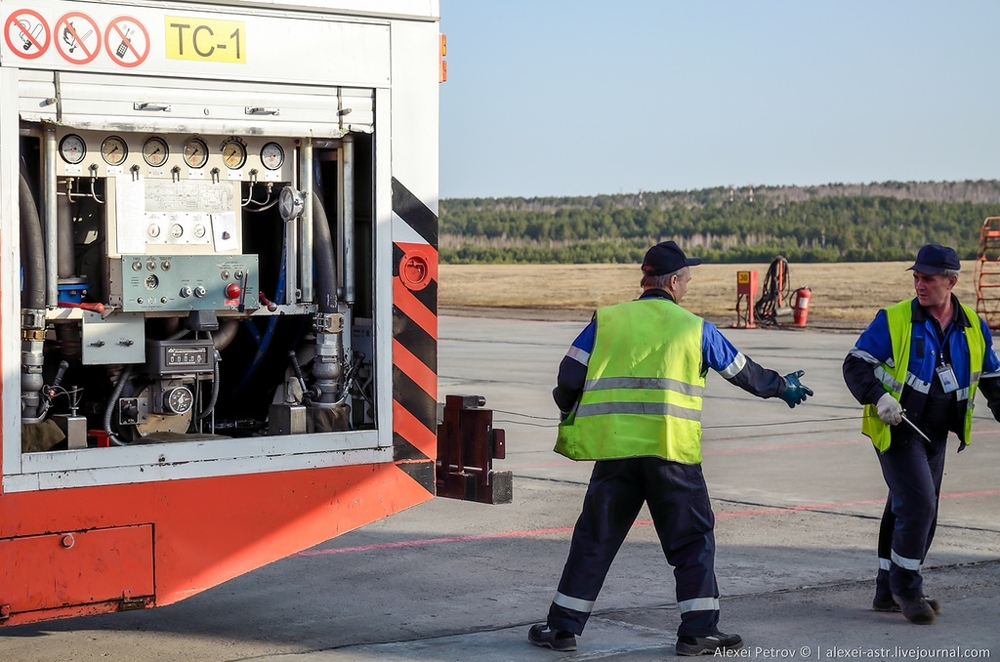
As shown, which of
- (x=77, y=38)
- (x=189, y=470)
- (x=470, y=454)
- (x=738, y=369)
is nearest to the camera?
(x=77, y=38)

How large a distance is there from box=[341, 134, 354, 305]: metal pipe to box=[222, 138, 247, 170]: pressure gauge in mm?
419

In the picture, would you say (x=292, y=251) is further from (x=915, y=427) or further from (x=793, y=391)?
(x=915, y=427)

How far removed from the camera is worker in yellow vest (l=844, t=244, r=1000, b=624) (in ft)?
20.2

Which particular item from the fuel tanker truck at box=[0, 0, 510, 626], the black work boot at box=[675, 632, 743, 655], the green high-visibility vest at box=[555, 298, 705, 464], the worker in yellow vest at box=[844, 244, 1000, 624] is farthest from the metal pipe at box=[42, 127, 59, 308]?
the worker in yellow vest at box=[844, 244, 1000, 624]

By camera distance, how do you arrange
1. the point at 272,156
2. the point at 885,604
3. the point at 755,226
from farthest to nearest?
the point at 755,226, the point at 885,604, the point at 272,156

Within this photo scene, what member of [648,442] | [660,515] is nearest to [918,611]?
[660,515]

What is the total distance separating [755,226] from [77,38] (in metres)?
78.3

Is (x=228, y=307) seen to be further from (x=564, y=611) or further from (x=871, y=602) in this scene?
(x=871, y=602)

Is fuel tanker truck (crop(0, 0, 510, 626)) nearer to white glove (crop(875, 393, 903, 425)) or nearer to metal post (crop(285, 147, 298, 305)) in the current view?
metal post (crop(285, 147, 298, 305))

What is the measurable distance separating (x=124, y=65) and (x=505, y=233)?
81.9 meters

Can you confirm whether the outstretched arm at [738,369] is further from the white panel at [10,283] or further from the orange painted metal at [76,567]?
the white panel at [10,283]

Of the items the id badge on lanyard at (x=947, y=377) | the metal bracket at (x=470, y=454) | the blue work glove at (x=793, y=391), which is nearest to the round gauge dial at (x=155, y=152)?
the metal bracket at (x=470, y=454)

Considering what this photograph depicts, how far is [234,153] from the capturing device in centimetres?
548

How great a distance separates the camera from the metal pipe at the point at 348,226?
18.5 feet
